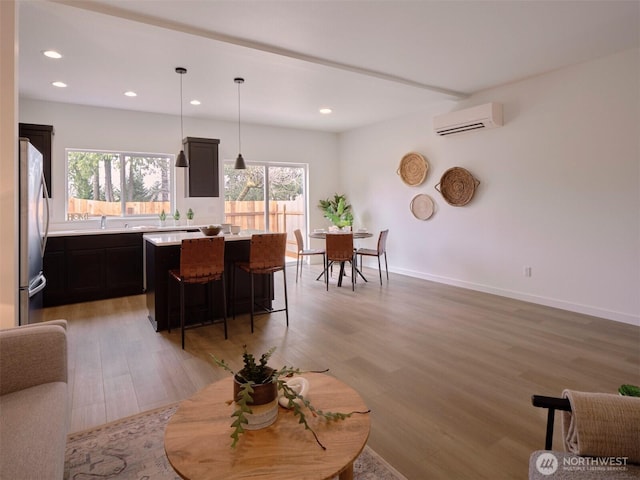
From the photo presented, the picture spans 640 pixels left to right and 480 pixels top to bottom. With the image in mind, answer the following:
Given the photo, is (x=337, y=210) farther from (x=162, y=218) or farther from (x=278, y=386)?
(x=278, y=386)

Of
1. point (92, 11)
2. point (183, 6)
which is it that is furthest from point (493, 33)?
point (92, 11)

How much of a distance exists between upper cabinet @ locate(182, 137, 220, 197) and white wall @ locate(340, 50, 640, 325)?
3.39 meters

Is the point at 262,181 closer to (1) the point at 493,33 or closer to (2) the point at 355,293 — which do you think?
(2) the point at 355,293

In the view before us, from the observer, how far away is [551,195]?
4465mm

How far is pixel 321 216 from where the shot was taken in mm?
8039

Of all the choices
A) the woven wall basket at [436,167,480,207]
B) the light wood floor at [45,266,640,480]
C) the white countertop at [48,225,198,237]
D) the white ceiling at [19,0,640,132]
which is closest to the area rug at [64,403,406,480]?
the light wood floor at [45,266,640,480]

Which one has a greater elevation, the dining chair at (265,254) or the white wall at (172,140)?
the white wall at (172,140)

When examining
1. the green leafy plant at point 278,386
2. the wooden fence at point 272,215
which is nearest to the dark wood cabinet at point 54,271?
the wooden fence at point 272,215

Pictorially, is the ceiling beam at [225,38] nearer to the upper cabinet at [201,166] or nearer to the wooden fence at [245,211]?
the upper cabinet at [201,166]

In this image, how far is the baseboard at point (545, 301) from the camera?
3.96 m

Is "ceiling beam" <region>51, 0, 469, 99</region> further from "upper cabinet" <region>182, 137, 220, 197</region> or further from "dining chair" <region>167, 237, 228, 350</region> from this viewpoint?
"upper cabinet" <region>182, 137, 220, 197</region>

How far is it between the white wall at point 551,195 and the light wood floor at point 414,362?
18.1 inches

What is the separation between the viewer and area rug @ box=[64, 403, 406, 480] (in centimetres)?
172

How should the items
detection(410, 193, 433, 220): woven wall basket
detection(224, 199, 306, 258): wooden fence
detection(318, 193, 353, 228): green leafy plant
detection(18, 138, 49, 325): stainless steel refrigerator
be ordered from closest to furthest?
1. detection(18, 138, 49, 325): stainless steel refrigerator
2. detection(410, 193, 433, 220): woven wall basket
3. detection(224, 199, 306, 258): wooden fence
4. detection(318, 193, 353, 228): green leafy plant
